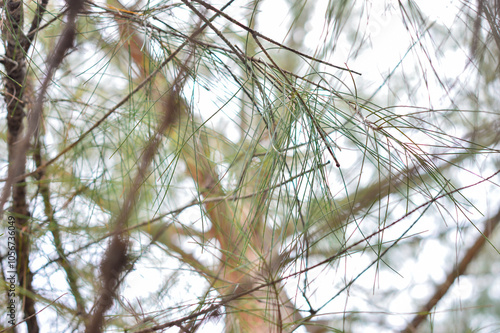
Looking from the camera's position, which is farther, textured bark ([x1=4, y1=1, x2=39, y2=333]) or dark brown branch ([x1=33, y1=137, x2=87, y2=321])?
dark brown branch ([x1=33, y1=137, x2=87, y2=321])

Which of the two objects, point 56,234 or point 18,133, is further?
point 56,234

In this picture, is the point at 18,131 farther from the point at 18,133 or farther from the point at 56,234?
the point at 56,234

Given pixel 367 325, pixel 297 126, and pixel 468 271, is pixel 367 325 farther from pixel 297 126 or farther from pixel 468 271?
pixel 297 126

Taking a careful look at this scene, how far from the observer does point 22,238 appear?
0.74m

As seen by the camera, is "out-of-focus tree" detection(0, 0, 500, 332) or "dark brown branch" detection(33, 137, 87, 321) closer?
"out-of-focus tree" detection(0, 0, 500, 332)

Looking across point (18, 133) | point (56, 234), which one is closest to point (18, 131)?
point (18, 133)

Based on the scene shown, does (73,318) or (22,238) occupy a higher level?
(22,238)

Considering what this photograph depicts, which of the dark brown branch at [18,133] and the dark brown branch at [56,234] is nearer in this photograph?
the dark brown branch at [18,133]

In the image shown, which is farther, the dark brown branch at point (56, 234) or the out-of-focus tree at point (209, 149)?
the dark brown branch at point (56, 234)

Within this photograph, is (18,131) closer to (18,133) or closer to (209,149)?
(18,133)

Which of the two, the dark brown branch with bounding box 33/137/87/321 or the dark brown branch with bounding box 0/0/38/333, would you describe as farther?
the dark brown branch with bounding box 33/137/87/321

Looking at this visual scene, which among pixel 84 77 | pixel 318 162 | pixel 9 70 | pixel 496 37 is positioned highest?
pixel 84 77

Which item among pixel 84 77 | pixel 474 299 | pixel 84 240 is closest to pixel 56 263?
pixel 84 240

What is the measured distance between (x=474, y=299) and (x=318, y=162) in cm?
131
